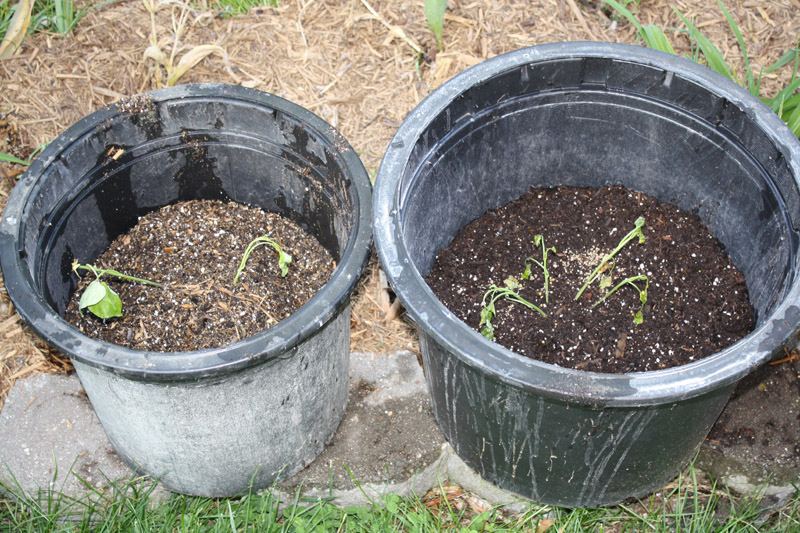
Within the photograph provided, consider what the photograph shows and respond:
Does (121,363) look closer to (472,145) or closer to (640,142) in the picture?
(472,145)

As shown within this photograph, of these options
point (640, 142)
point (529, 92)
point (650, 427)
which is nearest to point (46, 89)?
point (529, 92)

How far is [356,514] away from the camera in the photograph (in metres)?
2.15

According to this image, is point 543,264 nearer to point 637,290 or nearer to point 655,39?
point 637,290

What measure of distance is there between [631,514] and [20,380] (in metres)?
1.89

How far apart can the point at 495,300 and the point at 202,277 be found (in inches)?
34.4

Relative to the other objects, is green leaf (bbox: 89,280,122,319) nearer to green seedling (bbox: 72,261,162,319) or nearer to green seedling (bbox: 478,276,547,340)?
green seedling (bbox: 72,261,162,319)

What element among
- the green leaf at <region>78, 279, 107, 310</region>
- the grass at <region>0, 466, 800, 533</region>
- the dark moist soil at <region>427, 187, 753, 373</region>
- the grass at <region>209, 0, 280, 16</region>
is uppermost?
the grass at <region>209, 0, 280, 16</region>

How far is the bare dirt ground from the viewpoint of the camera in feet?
9.08

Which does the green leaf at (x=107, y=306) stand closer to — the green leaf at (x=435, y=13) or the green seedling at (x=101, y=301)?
the green seedling at (x=101, y=301)

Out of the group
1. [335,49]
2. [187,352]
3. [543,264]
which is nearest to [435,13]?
[335,49]

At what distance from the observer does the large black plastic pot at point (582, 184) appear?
1588 mm

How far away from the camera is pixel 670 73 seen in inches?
81.0

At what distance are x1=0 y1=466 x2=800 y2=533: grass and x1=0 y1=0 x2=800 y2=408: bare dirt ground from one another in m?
1.17

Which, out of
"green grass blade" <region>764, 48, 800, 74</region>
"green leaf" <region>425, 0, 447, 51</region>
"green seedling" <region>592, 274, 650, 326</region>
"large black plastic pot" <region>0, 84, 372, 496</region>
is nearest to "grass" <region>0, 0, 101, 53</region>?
"large black plastic pot" <region>0, 84, 372, 496</region>
